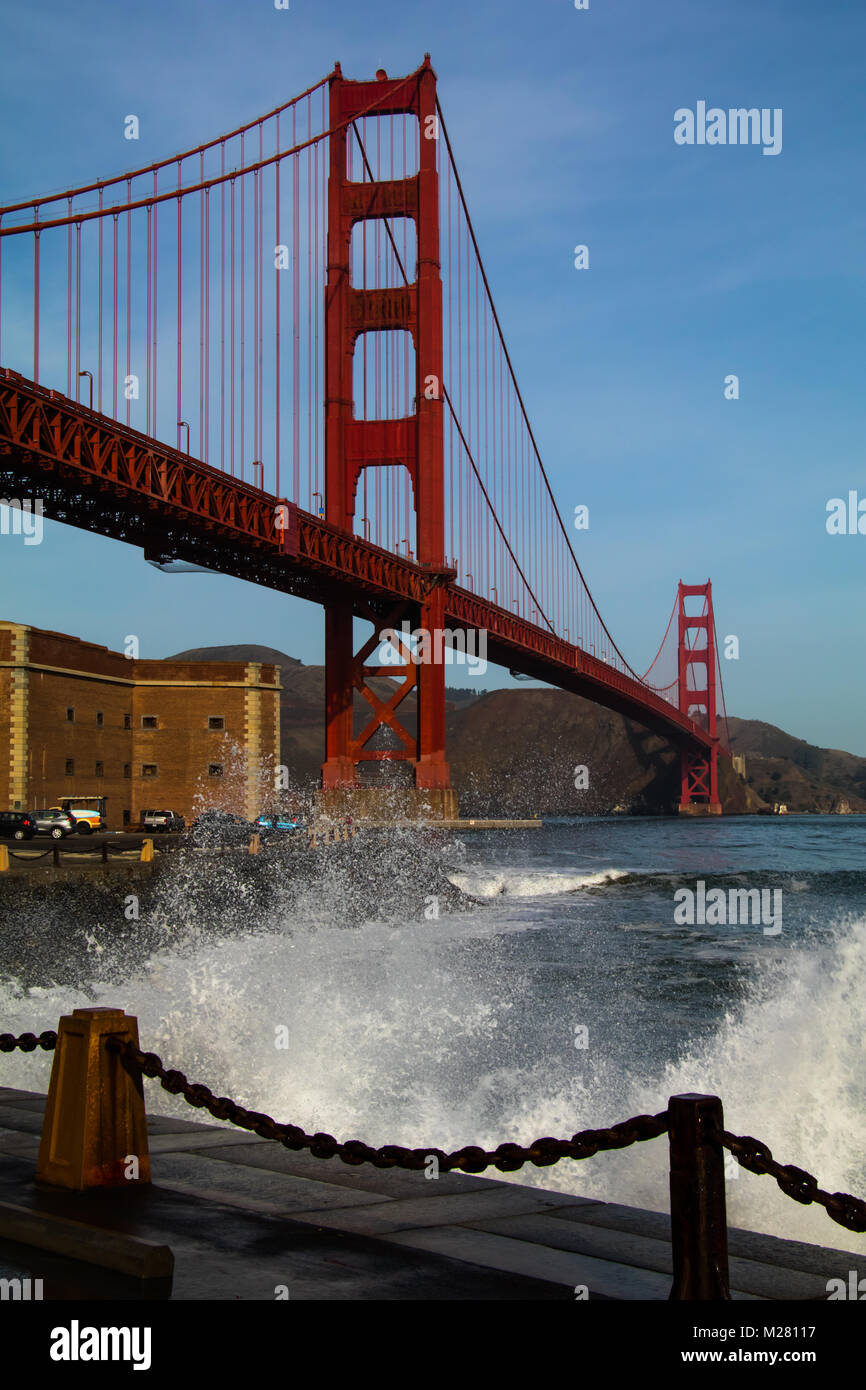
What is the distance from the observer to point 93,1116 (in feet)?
17.0

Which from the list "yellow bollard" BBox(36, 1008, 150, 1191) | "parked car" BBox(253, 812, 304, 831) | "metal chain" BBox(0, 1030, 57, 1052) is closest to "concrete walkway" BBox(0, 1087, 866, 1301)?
"yellow bollard" BBox(36, 1008, 150, 1191)

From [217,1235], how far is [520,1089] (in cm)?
493

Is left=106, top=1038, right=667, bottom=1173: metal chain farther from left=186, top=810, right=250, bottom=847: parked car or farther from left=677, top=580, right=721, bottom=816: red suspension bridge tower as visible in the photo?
left=677, top=580, right=721, bottom=816: red suspension bridge tower

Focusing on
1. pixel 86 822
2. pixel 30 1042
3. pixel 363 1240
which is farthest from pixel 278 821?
pixel 363 1240

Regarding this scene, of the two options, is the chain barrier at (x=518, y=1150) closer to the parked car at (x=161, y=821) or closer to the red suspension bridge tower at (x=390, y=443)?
the red suspension bridge tower at (x=390, y=443)

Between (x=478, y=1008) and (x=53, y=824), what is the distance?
28.5 m

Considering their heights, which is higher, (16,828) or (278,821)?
(278,821)

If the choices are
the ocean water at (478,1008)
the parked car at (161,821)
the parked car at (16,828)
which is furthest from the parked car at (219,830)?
the ocean water at (478,1008)

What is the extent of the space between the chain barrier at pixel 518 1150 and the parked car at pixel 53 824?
1354 inches

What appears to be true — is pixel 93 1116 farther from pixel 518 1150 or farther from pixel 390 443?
pixel 390 443

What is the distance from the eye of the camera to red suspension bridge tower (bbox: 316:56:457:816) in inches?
1852

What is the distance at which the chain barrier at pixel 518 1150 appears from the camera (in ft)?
11.4

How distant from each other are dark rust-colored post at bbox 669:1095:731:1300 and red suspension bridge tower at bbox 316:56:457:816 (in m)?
42.4
